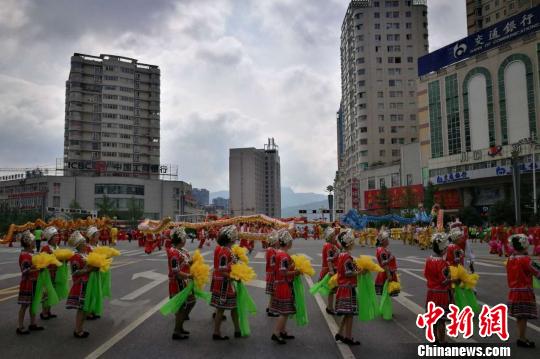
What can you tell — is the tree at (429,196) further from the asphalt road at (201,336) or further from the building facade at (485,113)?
the asphalt road at (201,336)

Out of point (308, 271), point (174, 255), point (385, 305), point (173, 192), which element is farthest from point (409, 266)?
point (173, 192)

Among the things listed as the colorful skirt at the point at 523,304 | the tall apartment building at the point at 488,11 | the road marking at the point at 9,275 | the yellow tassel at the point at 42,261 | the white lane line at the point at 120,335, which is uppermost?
the tall apartment building at the point at 488,11

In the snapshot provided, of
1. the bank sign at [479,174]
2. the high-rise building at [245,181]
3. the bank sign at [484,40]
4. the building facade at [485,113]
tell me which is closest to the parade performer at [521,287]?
the building facade at [485,113]

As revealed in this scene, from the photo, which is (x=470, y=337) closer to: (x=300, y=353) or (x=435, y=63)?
(x=300, y=353)

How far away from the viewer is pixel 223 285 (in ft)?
23.8

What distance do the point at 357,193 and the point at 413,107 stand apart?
24229 mm

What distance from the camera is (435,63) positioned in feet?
211

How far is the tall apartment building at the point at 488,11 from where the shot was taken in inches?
3319

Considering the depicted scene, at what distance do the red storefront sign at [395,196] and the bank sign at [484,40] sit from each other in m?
18.7

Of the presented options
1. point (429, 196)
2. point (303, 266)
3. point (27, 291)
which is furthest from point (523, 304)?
point (429, 196)

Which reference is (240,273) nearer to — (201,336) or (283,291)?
(283,291)

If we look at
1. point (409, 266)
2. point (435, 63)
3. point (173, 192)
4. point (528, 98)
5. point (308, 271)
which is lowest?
point (409, 266)

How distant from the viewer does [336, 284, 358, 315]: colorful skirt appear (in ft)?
22.6

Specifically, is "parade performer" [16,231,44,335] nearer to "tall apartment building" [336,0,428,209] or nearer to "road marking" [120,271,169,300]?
"road marking" [120,271,169,300]
